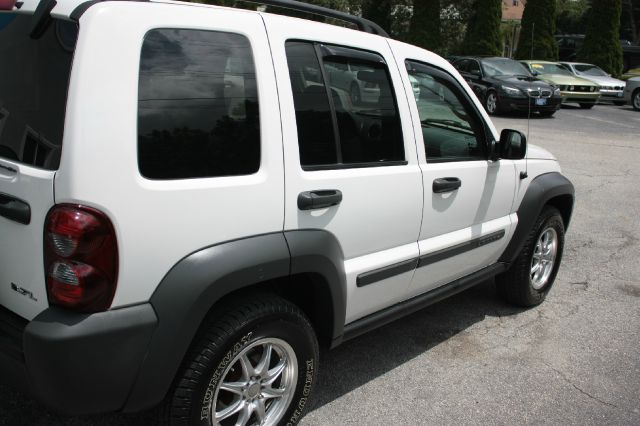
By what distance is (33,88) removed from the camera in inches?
84.6

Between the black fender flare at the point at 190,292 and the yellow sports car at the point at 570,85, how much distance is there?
1726 centimetres

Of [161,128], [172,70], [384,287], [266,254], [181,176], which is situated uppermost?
[172,70]

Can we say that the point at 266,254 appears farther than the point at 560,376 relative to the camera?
No

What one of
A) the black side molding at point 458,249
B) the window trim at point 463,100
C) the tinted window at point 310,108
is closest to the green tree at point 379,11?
the window trim at point 463,100

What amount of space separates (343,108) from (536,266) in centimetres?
231

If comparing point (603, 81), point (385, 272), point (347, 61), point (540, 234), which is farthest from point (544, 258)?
point (603, 81)

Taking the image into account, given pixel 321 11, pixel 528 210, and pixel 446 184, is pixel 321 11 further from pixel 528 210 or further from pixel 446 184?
pixel 528 210

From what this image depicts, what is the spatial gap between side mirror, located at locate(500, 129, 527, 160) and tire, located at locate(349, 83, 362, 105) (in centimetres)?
110

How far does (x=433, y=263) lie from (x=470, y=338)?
33.9 inches

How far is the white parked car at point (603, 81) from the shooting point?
19406 mm

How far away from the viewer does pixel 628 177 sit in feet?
A: 29.3

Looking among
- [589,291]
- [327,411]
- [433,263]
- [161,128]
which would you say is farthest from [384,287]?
[589,291]

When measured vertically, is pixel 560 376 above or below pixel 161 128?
below

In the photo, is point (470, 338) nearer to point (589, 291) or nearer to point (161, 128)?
point (589, 291)
